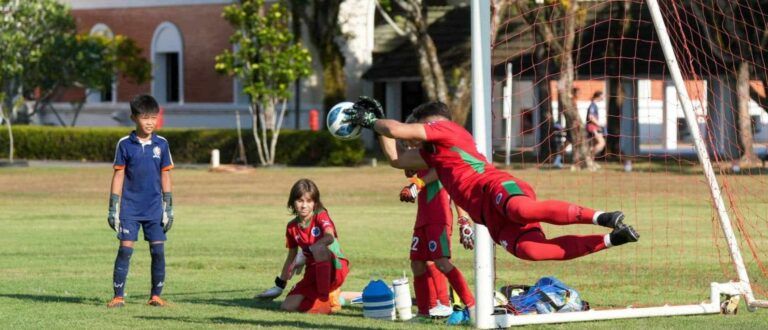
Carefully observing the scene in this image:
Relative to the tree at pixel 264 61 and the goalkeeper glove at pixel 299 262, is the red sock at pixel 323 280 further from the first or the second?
the tree at pixel 264 61

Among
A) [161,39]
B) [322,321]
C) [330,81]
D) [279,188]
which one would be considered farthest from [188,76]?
[322,321]

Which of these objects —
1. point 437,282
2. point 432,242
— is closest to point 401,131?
point 432,242

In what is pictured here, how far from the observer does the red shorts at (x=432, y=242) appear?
10602 millimetres

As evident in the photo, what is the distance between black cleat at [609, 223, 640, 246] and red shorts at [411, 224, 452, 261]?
7.55ft

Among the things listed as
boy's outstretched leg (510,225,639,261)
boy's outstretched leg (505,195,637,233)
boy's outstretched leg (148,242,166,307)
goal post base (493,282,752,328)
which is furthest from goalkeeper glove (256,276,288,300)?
boy's outstretched leg (505,195,637,233)

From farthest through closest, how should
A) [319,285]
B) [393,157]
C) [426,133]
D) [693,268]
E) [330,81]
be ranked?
1. [330,81]
2. [693,268]
3. [319,285]
4. [393,157]
5. [426,133]

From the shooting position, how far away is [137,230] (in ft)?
38.1

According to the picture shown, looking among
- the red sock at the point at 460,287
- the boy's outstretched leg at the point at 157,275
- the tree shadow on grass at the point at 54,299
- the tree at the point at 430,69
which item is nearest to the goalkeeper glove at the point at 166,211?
the boy's outstretched leg at the point at 157,275

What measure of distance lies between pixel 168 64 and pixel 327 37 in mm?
9523

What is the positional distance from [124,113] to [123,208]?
4118 cm

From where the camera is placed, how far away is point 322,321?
34.8 feet

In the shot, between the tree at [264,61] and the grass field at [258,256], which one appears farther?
the tree at [264,61]

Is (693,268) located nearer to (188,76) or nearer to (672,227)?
(672,227)

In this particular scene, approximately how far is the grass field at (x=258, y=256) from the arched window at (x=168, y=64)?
2038cm
